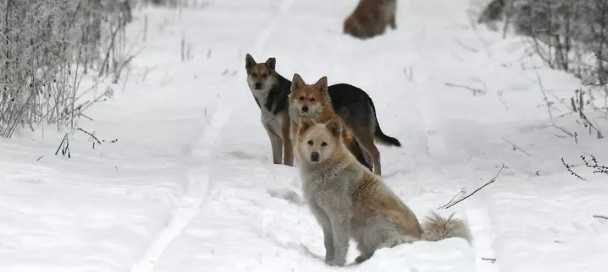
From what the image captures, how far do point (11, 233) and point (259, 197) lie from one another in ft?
8.77

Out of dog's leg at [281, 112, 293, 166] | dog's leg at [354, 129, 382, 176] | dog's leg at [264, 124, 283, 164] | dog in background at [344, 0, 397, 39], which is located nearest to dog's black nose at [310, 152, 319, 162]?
dog's leg at [354, 129, 382, 176]

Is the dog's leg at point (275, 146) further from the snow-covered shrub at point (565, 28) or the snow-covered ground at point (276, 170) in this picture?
the snow-covered shrub at point (565, 28)

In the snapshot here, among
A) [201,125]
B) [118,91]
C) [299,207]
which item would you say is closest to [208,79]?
[118,91]

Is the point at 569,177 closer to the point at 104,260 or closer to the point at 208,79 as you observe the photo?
the point at 104,260

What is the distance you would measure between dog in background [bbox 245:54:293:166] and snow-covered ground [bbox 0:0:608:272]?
0.32 m

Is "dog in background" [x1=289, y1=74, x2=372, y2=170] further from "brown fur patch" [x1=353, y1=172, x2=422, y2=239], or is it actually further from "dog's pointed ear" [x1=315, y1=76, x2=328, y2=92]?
"brown fur patch" [x1=353, y1=172, x2=422, y2=239]

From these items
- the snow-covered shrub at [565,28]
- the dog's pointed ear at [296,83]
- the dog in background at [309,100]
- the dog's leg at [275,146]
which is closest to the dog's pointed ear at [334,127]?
the dog in background at [309,100]

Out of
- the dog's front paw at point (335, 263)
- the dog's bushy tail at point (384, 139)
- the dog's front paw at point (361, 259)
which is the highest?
the dog's front paw at point (335, 263)

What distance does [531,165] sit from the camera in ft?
31.9

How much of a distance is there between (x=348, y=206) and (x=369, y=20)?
1393 cm

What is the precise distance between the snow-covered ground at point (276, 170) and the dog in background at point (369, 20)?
565 mm

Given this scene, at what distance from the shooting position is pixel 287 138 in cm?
1022

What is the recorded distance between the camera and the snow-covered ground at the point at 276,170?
5930 millimetres

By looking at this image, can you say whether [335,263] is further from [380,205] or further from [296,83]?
[296,83]
